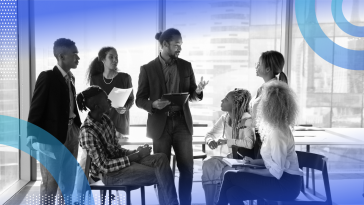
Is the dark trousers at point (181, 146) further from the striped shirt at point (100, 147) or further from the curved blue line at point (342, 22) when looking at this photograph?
the curved blue line at point (342, 22)

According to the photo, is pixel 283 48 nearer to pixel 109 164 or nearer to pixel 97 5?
pixel 97 5

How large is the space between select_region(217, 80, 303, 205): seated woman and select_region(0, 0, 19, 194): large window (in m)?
2.34

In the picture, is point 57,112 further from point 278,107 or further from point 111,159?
point 278,107

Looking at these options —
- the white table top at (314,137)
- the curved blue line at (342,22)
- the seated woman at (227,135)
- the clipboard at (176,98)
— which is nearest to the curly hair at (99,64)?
the white table top at (314,137)

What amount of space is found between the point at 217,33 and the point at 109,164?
2.75 metres

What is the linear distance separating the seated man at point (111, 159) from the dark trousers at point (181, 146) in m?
0.45

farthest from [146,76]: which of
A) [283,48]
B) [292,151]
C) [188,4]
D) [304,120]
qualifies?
[304,120]

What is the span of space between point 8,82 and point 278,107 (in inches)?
109

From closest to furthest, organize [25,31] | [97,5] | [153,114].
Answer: [153,114], [25,31], [97,5]

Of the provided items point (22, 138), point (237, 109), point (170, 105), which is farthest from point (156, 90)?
point (22, 138)

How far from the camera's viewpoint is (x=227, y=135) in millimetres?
2543

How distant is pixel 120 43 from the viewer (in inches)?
159

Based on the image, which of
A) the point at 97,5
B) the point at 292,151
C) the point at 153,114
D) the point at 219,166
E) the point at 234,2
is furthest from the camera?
the point at 234,2

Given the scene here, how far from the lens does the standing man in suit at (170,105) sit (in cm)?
250
